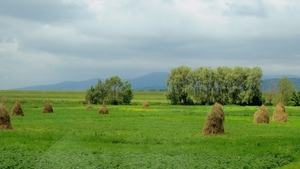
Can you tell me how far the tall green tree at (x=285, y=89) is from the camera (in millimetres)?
116812

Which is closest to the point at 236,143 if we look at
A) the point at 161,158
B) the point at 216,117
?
the point at 216,117

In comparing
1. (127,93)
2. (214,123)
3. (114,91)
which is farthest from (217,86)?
(214,123)

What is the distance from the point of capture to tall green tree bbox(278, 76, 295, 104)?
383 ft

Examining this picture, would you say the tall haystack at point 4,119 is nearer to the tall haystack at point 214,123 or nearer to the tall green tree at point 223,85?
the tall haystack at point 214,123

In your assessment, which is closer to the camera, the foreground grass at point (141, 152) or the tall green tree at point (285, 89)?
the foreground grass at point (141, 152)

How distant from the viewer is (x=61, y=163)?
1641 cm

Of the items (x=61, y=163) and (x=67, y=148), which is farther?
(x=67, y=148)

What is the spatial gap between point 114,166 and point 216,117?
13490 mm

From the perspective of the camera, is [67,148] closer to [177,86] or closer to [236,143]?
[236,143]

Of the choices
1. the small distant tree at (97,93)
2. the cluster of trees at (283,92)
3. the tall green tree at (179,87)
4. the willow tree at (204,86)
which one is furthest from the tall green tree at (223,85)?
the small distant tree at (97,93)

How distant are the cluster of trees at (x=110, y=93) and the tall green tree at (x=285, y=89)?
50.1 meters

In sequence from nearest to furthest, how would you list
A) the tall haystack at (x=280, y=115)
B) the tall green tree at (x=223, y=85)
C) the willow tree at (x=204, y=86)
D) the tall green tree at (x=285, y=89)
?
the tall haystack at (x=280, y=115), the tall green tree at (x=223, y=85), the willow tree at (x=204, y=86), the tall green tree at (x=285, y=89)

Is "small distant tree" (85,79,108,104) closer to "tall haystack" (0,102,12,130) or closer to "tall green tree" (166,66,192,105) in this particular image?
"tall green tree" (166,66,192,105)

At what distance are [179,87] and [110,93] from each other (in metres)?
21.4
